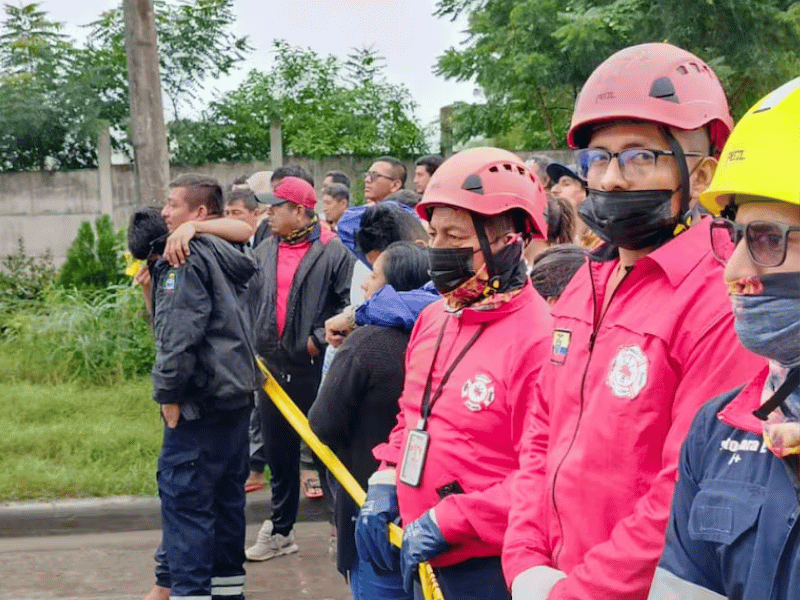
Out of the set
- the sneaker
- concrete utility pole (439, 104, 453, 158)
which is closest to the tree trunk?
concrete utility pole (439, 104, 453, 158)

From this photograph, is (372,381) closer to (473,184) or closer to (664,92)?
(473,184)

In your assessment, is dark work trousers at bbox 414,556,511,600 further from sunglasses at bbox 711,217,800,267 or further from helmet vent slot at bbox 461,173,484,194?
sunglasses at bbox 711,217,800,267

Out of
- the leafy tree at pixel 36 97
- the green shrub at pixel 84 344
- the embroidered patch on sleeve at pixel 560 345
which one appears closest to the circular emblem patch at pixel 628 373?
the embroidered patch on sleeve at pixel 560 345

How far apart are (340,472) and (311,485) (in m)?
3.59

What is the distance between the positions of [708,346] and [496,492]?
989mm

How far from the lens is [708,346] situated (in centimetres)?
234

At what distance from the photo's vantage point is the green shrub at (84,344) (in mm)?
10117

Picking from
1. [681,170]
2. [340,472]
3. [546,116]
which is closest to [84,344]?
[340,472]

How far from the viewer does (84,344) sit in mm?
10242

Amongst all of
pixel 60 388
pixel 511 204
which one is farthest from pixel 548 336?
pixel 60 388

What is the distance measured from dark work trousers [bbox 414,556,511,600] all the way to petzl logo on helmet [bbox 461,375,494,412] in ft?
1.42

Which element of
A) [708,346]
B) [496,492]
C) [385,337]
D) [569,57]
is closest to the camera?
[708,346]

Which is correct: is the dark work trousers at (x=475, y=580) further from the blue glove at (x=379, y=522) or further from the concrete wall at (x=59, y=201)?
the concrete wall at (x=59, y=201)

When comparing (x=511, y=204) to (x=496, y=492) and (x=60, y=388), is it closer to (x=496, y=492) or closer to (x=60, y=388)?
(x=496, y=492)
